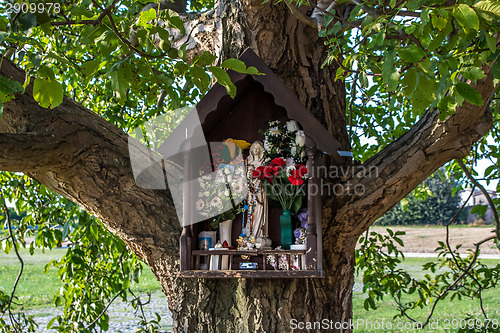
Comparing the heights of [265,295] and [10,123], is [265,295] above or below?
below

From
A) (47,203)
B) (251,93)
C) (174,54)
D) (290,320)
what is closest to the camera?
(174,54)

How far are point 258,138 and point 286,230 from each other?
553mm

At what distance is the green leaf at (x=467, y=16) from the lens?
1.45 meters

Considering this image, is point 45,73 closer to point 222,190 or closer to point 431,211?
point 222,190

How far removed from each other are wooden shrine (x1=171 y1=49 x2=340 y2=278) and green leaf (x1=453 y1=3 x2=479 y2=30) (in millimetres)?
1077

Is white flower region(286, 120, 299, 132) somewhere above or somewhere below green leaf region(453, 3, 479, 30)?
below

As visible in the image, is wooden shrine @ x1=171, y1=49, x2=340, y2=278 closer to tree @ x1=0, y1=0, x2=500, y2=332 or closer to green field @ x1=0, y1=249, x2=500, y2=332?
tree @ x1=0, y1=0, x2=500, y2=332

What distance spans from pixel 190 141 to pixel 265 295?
35.5 inches

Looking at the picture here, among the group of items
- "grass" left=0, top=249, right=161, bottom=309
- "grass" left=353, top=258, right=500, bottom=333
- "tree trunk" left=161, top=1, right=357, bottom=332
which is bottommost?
"grass" left=353, top=258, right=500, bottom=333

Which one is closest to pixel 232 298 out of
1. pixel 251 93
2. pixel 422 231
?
pixel 251 93

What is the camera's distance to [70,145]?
2523 millimetres

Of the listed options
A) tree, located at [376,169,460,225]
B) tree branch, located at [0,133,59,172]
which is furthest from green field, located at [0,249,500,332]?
tree, located at [376,169,460,225]

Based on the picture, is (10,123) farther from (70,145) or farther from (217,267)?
(217,267)

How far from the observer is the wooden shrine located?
2416mm
